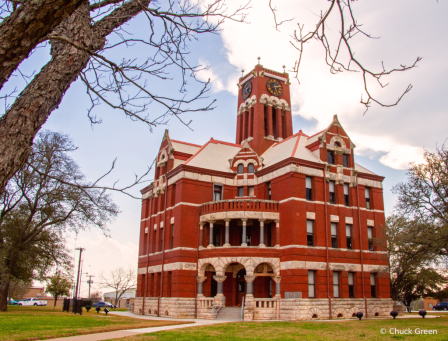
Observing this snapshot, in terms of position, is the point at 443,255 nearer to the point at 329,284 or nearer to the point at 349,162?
the point at 329,284

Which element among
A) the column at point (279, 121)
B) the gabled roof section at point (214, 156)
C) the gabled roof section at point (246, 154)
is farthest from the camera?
the column at point (279, 121)

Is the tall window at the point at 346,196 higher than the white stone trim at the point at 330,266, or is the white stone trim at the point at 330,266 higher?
the tall window at the point at 346,196

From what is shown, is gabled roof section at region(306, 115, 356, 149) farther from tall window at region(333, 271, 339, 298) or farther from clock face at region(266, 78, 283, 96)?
tall window at region(333, 271, 339, 298)

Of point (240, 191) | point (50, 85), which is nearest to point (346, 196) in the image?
point (240, 191)

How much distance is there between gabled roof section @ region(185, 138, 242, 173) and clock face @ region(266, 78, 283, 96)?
26.0ft

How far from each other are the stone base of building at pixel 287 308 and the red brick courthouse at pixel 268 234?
0.07m

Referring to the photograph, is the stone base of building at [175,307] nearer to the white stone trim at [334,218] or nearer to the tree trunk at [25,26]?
the white stone trim at [334,218]

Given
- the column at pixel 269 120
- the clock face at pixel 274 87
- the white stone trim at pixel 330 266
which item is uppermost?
the clock face at pixel 274 87

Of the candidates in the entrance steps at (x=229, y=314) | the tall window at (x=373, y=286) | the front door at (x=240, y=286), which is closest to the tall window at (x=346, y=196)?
the tall window at (x=373, y=286)

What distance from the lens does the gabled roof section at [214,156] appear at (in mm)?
35112

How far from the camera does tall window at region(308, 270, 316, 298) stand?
29.3m

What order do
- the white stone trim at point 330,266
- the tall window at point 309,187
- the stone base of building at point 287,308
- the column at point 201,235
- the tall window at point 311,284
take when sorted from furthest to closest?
1. the column at point 201,235
2. the tall window at point 309,187
3. the tall window at point 311,284
4. the white stone trim at point 330,266
5. the stone base of building at point 287,308

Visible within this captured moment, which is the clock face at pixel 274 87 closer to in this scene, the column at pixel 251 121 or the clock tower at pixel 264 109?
the clock tower at pixel 264 109

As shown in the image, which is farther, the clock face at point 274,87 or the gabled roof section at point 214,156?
the clock face at point 274,87
